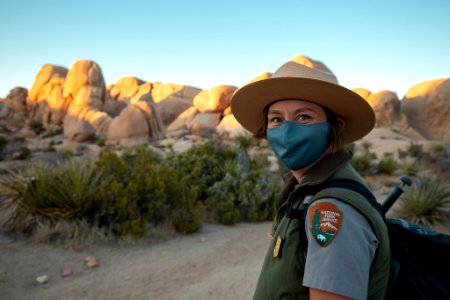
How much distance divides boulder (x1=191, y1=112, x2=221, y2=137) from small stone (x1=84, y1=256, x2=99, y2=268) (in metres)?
25.4

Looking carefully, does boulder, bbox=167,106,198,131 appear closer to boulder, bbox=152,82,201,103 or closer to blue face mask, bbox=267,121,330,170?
boulder, bbox=152,82,201,103

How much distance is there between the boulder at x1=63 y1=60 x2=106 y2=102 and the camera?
45.1m

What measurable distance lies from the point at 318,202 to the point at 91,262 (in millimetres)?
4772

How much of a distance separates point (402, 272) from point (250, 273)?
3.86 meters

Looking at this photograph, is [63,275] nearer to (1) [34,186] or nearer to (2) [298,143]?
(1) [34,186]

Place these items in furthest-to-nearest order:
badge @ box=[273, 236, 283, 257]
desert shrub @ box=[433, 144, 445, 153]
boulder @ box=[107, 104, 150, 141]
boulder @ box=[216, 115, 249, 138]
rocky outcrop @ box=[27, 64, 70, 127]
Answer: rocky outcrop @ box=[27, 64, 70, 127] < boulder @ box=[107, 104, 150, 141] < boulder @ box=[216, 115, 249, 138] < desert shrub @ box=[433, 144, 445, 153] < badge @ box=[273, 236, 283, 257]

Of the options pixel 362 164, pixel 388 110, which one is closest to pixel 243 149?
pixel 362 164

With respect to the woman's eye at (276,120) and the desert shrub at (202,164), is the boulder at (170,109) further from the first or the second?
the woman's eye at (276,120)

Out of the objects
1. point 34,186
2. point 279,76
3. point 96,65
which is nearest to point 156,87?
point 96,65

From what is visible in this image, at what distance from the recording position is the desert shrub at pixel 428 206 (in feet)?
21.7

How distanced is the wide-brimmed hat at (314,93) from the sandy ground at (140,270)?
3017 millimetres

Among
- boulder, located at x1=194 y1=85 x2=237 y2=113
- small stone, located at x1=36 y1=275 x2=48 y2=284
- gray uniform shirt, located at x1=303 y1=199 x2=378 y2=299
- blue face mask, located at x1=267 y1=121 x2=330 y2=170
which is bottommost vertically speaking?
boulder, located at x1=194 y1=85 x2=237 y2=113

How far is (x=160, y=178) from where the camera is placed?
6.67 m

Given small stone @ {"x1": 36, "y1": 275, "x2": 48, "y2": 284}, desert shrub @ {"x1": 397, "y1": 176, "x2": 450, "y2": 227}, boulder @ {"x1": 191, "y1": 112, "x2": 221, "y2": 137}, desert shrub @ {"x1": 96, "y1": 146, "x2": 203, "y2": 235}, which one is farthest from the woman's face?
boulder @ {"x1": 191, "y1": 112, "x2": 221, "y2": 137}
